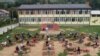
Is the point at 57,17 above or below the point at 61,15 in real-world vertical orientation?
below

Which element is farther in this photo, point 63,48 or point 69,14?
point 69,14

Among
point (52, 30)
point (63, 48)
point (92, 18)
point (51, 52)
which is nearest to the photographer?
point (51, 52)

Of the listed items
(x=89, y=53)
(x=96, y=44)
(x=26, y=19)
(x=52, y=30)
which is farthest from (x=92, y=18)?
A: (x=89, y=53)

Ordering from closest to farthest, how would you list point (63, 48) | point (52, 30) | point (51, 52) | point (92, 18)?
point (51, 52) < point (63, 48) < point (52, 30) < point (92, 18)

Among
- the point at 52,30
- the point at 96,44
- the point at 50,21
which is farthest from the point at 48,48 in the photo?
the point at 50,21

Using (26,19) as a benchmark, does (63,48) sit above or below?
above

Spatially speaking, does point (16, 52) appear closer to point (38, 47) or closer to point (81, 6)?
point (38, 47)

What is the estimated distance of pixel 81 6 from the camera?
67000 mm

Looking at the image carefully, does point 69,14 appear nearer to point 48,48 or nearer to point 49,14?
point 49,14

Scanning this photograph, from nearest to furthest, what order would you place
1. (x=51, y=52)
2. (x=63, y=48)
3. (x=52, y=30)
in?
(x=51, y=52), (x=63, y=48), (x=52, y=30)

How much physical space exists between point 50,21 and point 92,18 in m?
8.66

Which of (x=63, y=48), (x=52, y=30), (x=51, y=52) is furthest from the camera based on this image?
(x=52, y=30)

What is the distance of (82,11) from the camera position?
215 feet

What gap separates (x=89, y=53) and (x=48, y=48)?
387 centimetres
